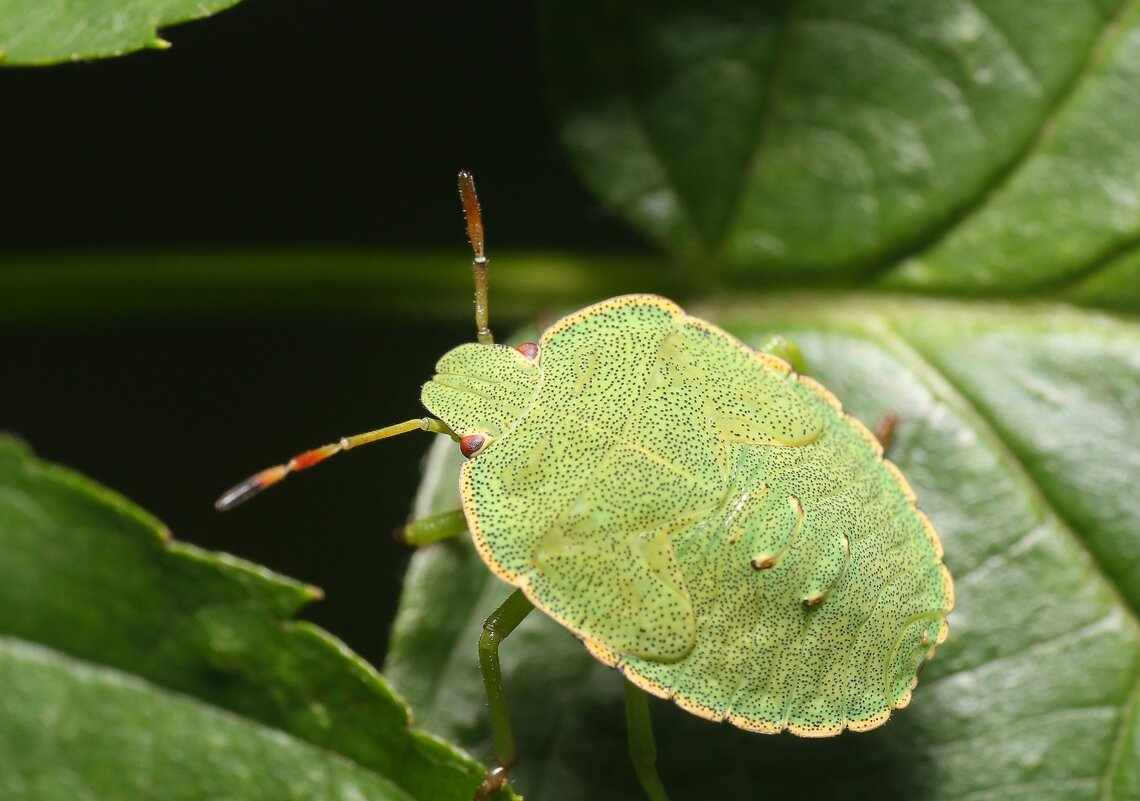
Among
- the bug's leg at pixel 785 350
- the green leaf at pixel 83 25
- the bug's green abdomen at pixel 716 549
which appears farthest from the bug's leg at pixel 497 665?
the green leaf at pixel 83 25

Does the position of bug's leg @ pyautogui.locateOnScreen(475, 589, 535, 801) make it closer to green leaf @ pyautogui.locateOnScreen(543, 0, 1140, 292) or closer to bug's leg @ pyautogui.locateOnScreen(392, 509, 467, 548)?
bug's leg @ pyautogui.locateOnScreen(392, 509, 467, 548)

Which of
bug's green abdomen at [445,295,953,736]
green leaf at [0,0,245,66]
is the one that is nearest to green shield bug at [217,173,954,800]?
bug's green abdomen at [445,295,953,736]

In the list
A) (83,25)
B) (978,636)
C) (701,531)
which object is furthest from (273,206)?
(978,636)

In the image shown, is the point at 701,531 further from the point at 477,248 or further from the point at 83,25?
the point at 83,25

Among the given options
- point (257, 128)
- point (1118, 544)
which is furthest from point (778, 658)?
point (257, 128)

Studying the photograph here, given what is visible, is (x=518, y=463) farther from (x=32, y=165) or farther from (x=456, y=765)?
(x=32, y=165)

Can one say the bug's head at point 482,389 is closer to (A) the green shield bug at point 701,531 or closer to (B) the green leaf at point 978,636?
(A) the green shield bug at point 701,531

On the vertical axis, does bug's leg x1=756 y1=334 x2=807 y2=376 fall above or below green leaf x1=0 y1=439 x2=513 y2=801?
above
